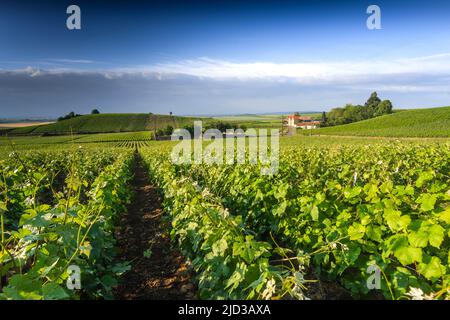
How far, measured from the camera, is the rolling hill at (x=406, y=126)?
58.3 m

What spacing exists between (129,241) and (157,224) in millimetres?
1165

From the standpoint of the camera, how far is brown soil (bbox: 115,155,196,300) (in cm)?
441

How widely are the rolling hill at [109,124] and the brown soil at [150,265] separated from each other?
338ft

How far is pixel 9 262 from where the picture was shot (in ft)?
7.76

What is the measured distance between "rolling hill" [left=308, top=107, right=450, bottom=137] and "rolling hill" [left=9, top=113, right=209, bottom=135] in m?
62.8

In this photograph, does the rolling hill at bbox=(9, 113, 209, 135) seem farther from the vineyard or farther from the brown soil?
the vineyard

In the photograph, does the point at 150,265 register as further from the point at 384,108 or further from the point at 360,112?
the point at 384,108

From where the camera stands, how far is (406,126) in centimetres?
6944

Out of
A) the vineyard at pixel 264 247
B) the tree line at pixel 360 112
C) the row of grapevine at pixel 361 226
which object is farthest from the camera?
the tree line at pixel 360 112

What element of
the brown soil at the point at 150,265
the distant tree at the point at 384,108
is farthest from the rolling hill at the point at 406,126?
the brown soil at the point at 150,265

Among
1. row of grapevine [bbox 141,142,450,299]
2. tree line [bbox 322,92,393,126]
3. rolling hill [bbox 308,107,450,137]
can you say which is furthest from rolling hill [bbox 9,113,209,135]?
row of grapevine [bbox 141,142,450,299]

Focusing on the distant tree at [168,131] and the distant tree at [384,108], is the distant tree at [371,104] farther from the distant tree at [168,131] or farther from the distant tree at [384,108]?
the distant tree at [168,131]

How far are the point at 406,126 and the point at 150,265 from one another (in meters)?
78.7
